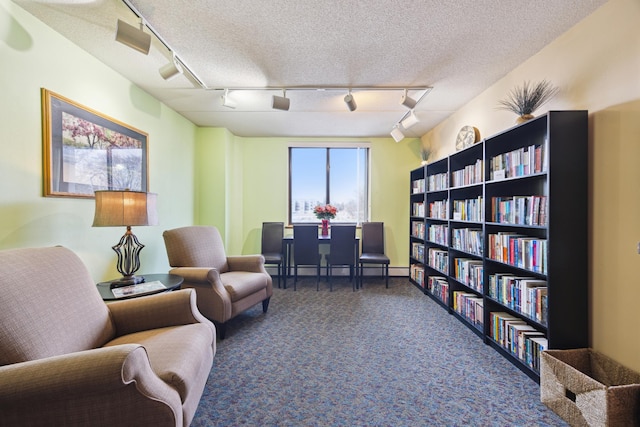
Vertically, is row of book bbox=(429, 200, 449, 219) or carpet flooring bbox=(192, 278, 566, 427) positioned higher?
row of book bbox=(429, 200, 449, 219)

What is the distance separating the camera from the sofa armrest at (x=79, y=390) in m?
0.92

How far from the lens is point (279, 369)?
1968 mm

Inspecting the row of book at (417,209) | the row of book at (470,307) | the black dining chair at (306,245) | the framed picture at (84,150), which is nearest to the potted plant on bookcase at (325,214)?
the black dining chair at (306,245)

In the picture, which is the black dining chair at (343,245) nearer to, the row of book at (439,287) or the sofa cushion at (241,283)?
the row of book at (439,287)

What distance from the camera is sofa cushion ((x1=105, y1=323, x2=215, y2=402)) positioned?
116cm

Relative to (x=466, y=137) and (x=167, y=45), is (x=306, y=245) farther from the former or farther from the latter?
(x=167, y=45)

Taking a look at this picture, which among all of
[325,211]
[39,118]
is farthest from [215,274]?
[325,211]

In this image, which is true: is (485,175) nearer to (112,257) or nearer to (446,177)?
(446,177)

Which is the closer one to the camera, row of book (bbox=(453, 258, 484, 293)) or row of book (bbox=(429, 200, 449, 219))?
row of book (bbox=(453, 258, 484, 293))

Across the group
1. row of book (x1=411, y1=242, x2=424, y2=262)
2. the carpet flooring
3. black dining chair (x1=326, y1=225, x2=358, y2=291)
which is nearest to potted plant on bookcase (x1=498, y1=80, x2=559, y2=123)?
the carpet flooring

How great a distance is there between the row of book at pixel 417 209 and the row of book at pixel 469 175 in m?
0.91

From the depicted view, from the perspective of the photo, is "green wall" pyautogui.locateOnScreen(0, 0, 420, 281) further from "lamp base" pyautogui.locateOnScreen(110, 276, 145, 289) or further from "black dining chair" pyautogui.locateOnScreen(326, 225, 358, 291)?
"black dining chair" pyautogui.locateOnScreen(326, 225, 358, 291)

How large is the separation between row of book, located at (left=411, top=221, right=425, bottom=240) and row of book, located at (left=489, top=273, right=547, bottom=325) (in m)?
1.63

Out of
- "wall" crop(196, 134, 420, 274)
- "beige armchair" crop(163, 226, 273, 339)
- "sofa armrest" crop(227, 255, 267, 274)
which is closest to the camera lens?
"beige armchair" crop(163, 226, 273, 339)
